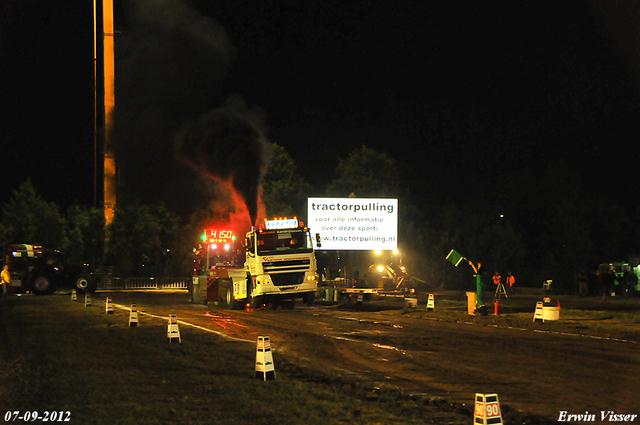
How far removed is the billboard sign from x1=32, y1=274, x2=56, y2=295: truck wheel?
15.8 metres

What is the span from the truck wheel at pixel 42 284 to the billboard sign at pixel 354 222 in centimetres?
1584

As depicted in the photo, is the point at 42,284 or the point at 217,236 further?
the point at 42,284

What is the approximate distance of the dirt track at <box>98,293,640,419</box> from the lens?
10.4 metres

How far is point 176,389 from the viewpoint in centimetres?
1067

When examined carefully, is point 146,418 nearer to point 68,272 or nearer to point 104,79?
point 68,272

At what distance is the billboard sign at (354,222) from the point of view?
3747cm

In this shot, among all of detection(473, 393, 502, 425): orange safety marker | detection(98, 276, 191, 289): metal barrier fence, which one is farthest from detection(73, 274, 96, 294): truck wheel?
detection(473, 393, 502, 425): orange safety marker

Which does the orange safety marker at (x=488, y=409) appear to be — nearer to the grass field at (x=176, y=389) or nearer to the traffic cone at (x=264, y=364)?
the grass field at (x=176, y=389)

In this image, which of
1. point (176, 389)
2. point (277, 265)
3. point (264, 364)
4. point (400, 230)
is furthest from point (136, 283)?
point (176, 389)

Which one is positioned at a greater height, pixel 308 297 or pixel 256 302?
pixel 308 297

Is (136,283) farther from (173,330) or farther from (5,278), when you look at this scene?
(173,330)

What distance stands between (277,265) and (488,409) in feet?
67.6

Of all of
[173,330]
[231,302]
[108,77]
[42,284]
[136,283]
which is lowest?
[136,283]

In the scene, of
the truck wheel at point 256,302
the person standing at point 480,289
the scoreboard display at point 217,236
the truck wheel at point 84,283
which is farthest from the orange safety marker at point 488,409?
the truck wheel at point 84,283
